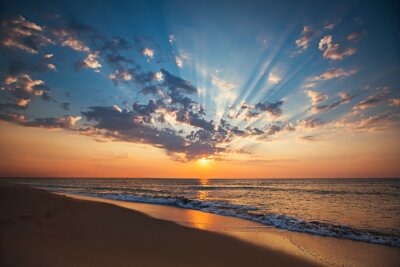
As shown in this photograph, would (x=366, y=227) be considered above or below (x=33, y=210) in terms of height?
below

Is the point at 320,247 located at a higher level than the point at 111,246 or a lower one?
lower

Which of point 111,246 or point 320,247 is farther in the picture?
point 320,247

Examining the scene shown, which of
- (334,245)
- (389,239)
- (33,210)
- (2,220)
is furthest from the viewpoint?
(33,210)

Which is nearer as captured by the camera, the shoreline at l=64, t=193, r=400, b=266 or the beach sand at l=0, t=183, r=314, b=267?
the beach sand at l=0, t=183, r=314, b=267

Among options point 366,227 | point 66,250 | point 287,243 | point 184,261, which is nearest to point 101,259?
point 66,250

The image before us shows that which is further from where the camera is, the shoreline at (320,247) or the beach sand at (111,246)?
the shoreline at (320,247)

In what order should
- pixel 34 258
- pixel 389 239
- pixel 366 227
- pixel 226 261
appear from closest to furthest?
pixel 34 258 < pixel 226 261 < pixel 389 239 < pixel 366 227

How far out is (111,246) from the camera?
255 inches

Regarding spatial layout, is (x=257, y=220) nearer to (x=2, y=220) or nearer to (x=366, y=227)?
(x=366, y=227)

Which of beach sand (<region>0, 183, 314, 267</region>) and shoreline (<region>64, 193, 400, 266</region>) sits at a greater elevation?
beach sand (<region>0, 183, 314, 267</region>)

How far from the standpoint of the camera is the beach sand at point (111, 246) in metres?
5.12

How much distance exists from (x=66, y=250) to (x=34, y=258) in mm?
969

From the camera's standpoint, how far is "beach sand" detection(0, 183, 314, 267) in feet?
16.8

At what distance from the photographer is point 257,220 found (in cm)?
1305
